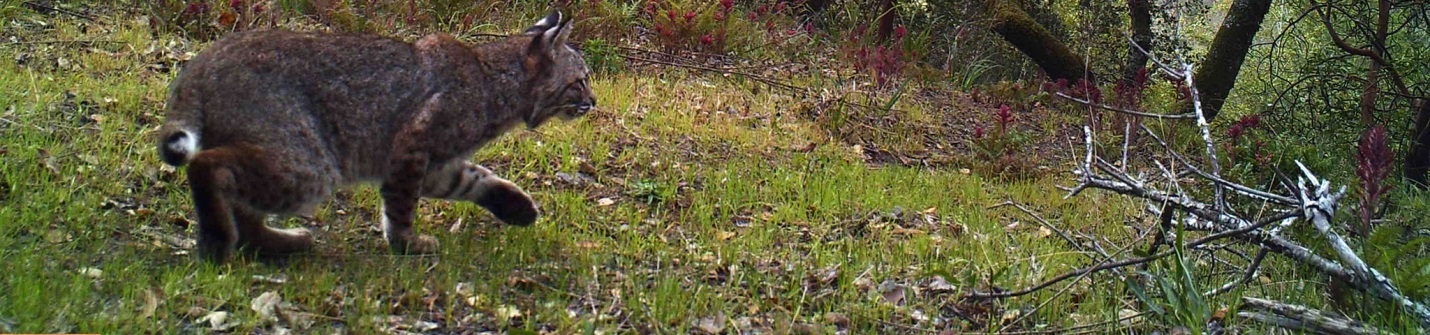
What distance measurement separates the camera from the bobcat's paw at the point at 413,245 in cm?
512

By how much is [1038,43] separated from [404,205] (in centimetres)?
933

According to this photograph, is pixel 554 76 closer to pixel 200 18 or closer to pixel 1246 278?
pixel 1246 278

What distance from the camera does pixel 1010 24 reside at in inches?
514

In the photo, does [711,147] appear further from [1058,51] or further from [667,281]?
[1058,51]

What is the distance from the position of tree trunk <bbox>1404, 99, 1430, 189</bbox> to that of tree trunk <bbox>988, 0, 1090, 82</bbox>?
408 centimetres

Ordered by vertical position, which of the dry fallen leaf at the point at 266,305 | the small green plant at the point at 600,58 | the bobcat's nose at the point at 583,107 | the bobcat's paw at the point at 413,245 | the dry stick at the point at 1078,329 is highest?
the bobcat's nose at the point at 583,107

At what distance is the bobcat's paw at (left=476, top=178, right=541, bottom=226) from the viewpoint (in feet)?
18.3

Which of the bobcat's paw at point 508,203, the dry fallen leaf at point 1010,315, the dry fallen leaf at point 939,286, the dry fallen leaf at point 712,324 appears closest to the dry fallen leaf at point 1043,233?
the dry fallen leaf at point 939,286

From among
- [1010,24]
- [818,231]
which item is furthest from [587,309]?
[1010,24]

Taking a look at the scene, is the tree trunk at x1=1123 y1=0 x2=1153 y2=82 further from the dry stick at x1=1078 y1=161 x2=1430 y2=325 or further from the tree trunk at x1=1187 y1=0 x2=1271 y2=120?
the dry stick at x1=1078 y1=161 x2=1430 y2=325

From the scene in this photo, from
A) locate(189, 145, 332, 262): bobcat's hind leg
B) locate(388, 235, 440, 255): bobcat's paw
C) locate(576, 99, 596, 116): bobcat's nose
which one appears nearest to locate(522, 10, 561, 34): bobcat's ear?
locate(576, 99, 596, 116): bobcat's nose

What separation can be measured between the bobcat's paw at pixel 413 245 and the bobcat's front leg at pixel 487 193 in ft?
0.93

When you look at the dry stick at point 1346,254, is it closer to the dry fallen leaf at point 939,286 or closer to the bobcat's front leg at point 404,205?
the dry fallen leaf at point 939,286

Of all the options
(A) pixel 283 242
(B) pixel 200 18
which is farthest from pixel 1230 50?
(A) pixel 283 242
